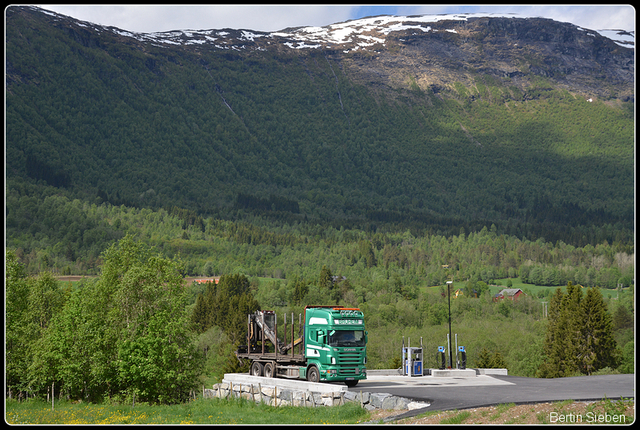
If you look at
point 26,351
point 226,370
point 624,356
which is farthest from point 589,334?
point 26,351

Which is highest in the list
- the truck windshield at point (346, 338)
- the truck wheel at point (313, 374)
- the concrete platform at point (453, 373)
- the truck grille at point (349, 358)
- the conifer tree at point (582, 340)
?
the truck windshield at point (346, 338)

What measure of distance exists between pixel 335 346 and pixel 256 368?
24.0 ft

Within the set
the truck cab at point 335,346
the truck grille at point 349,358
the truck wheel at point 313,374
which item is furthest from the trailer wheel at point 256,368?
the truck grille at point 349,358

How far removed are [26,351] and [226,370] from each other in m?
36.9

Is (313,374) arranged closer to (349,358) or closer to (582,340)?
(349,358)

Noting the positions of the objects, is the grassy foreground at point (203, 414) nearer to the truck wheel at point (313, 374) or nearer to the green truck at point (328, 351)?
the truck wheel at point (313, 374)

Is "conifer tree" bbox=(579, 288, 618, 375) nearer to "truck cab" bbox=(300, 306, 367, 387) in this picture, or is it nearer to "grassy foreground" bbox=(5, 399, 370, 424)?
"truck cab" bbox=(300, 306, 367, 387)

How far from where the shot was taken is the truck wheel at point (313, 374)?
32844mm

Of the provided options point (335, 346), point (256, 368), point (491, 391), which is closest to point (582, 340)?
point (491, 391)

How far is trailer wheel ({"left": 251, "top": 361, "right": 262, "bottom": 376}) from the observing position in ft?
123

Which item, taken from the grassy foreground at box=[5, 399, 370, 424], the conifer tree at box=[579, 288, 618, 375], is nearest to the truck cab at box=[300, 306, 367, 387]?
the grassy foreground at box=[5, 399, 370, 424]

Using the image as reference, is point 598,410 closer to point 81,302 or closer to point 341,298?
point 81,302

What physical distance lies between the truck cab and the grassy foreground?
130 inches

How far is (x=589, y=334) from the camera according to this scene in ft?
258
